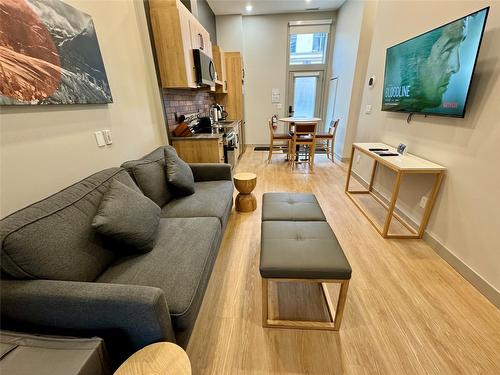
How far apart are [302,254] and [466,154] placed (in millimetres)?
1608

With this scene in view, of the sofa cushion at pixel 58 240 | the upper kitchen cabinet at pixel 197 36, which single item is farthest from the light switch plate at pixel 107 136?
the upper kitchen cabinet at pixel 197 36

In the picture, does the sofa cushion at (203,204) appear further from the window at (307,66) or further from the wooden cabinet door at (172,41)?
the window at (307,66)

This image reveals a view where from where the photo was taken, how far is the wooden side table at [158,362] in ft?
2.65

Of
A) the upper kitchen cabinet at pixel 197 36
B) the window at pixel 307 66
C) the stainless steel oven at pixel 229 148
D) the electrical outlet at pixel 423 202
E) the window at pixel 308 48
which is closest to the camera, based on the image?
the electrical outlet at pixel 423 202

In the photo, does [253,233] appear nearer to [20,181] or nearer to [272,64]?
[20,181]

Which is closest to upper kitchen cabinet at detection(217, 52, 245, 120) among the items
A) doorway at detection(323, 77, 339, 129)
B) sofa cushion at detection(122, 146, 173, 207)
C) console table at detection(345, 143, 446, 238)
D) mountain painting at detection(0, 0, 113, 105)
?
doorway at detection(323, 77, 339, 129)

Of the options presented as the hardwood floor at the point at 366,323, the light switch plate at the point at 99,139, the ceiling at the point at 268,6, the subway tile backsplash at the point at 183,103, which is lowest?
the hardwood floor at the point at 366,323

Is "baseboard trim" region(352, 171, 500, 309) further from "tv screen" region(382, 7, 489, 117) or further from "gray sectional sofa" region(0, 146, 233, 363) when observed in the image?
"gray sectional sofa" region(0, 146, 233, 363)

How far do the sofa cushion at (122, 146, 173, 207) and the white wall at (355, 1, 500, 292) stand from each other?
250 centimetres

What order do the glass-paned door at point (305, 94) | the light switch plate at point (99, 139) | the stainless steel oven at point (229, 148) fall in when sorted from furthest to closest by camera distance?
1. the glass-paned door at point (305, 94)
2. the stainless steel oven at point (229, 148)
3. the light switch plate at point (99, 139)

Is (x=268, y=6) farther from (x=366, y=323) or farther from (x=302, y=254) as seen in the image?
(x=366, y=323)

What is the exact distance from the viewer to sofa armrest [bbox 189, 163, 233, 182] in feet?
8.09

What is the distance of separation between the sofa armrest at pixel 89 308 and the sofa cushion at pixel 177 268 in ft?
0.46

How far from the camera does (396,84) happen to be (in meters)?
2.49
